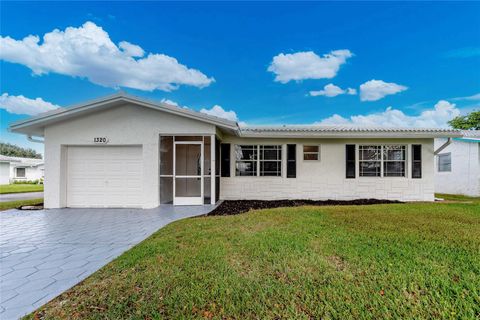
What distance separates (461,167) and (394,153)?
691cm

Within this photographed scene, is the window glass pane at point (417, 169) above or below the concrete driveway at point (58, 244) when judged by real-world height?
above

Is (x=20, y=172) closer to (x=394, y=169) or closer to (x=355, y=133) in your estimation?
(x=355, y=133)

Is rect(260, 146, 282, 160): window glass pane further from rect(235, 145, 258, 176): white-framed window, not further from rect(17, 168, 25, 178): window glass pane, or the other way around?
rect(17, 168, 25, 178): window glass pane

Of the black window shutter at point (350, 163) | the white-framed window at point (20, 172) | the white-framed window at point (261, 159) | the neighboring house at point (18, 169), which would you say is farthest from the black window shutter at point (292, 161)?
the white-framed window at point (20, 172)

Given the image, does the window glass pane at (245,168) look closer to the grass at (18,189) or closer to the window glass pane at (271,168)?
the window glass pane at (271,168)

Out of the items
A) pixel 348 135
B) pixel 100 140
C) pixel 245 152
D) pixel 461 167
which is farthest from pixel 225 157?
pixel 461 167

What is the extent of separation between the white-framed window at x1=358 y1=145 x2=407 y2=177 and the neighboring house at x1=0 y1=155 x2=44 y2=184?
112 feet

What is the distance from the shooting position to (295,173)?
1073 cm

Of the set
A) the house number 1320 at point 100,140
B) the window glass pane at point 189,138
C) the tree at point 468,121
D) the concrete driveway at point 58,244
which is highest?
the tree at point 468,121

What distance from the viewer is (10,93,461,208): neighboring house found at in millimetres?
8805

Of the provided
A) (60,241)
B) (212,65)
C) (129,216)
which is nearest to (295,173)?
(129,216)

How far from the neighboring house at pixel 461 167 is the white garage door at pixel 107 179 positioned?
16.8m

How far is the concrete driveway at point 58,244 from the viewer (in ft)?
9.66

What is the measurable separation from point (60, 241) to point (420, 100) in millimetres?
24766
